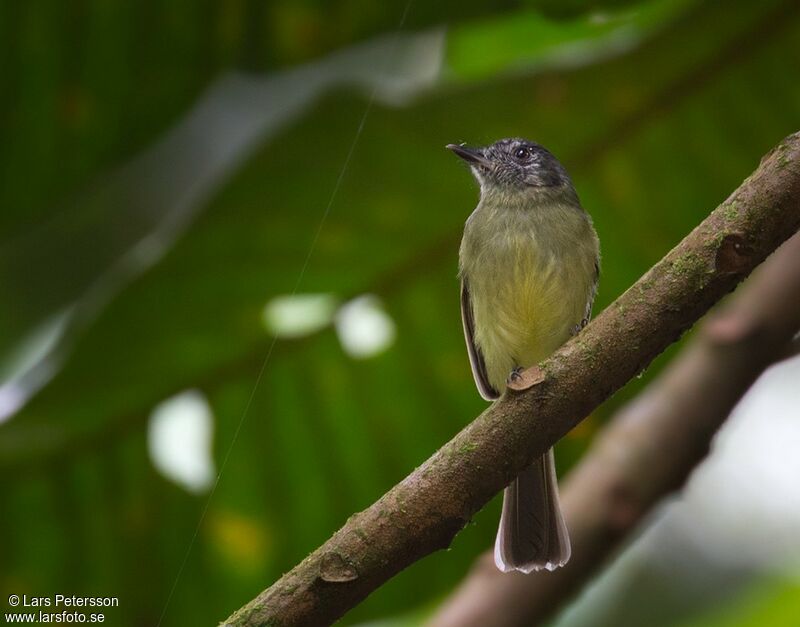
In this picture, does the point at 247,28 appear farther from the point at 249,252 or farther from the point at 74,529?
the point at 74,529

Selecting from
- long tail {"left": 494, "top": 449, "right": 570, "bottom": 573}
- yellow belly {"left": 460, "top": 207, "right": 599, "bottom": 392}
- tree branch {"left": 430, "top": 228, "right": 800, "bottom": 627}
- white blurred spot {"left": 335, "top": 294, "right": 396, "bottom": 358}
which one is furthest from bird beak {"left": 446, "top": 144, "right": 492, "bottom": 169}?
tree branch {"left": 430, "top": 228, "right": 800, "bottom": 627}

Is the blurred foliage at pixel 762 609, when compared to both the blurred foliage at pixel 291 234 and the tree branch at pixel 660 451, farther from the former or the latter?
the tree branch at pixel 660 451

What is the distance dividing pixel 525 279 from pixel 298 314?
0.51m

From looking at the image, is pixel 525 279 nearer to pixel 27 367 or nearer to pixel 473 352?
pixel 473 352

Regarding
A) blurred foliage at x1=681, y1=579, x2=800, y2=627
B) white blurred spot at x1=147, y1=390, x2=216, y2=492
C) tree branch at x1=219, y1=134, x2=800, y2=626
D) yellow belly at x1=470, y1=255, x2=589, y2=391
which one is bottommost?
blurred foliage at x1=681, y1=579, x2=800, y2=627

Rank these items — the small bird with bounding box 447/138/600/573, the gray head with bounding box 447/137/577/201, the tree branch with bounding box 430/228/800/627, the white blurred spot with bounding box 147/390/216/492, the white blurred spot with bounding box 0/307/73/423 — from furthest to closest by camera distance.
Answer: the gray head with bounding box 447/137/577/201 → the small bird with bounding box 447/138/600/573 → the white blurred spot with bounding box 147/390/216/492 → the white blurred spot with bounding box 0/307/73/423 → the tree branch with bounding box 430/228/800/627

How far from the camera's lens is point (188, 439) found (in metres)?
2.42

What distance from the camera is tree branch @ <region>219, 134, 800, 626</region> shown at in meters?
1.29

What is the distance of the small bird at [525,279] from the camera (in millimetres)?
2518

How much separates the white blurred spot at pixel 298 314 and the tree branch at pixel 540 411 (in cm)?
110

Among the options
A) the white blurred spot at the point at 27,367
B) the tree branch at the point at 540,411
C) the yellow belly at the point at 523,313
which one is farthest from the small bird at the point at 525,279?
the tree branch at the point at 540,411

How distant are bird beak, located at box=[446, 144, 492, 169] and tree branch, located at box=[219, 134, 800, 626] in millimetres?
1138

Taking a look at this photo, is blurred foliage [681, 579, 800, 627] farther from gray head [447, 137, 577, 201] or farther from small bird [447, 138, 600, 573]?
gray head [447, 137, 577, 201]

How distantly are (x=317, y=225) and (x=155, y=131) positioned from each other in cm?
40
